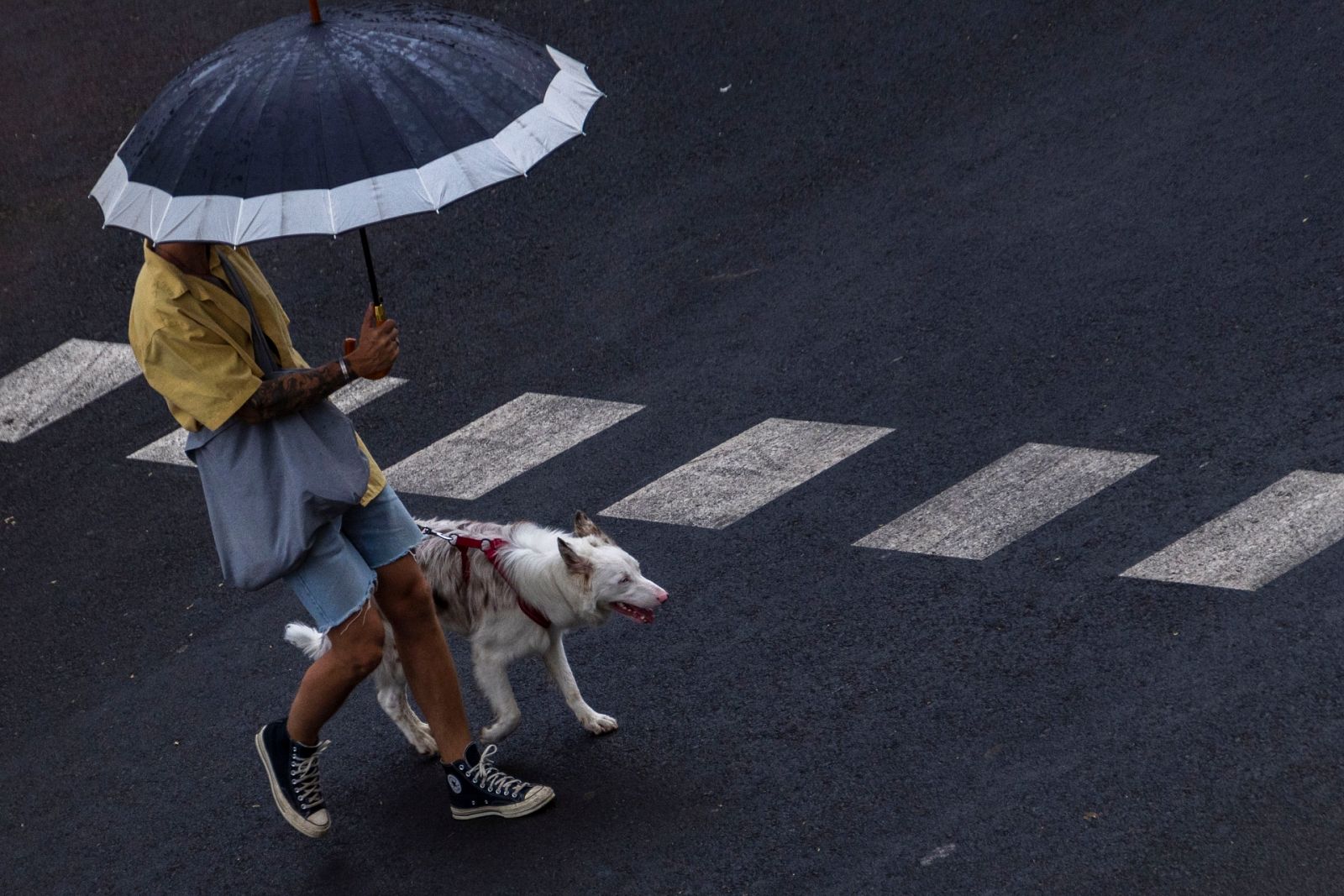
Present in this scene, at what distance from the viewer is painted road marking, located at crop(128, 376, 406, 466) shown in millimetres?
8133

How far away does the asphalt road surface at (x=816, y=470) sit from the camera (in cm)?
532

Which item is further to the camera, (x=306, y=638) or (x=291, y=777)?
(x=306, y=638)

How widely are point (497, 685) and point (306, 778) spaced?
0.75 m

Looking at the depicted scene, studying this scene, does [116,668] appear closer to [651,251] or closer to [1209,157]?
[651,251]

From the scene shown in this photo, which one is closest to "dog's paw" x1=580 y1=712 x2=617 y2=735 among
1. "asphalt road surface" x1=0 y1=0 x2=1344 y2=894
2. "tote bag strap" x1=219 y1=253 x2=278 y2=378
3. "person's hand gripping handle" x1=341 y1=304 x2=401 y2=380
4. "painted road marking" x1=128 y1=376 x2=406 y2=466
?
"asphalt road surface" x1=0 y1=0 x2=1344 y2=894

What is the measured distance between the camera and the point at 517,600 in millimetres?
5477

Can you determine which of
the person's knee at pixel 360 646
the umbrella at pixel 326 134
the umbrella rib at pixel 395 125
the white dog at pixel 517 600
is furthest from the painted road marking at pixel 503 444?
the umbrella rib at pixel 395 125

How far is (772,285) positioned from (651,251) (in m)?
0.90

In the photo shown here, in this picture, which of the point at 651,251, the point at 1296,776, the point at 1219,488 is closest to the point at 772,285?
the point at 651,251

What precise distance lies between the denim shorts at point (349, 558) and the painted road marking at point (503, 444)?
2.26 meters

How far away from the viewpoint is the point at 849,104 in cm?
1019

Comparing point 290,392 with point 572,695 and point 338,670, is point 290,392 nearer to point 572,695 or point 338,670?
point 338,670

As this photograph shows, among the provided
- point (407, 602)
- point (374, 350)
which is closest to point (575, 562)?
point (407, 602)

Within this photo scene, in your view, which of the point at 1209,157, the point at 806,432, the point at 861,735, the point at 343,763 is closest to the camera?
the point at 861,735
